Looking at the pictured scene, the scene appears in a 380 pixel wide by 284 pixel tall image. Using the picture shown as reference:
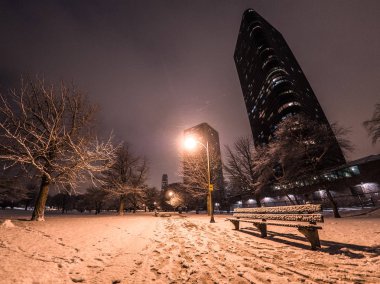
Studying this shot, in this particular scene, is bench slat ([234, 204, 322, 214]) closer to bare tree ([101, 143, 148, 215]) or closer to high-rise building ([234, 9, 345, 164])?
bare tree ([101, 143, 148, 215])

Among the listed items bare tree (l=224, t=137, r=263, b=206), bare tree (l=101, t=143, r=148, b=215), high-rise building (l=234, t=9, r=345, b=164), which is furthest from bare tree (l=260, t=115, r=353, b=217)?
high-rise building (l=234, t=9, r=345, b=164)

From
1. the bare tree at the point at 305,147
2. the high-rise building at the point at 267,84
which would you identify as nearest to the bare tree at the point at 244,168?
the bare tree at the point at 305,147

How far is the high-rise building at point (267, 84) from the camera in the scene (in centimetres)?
7494

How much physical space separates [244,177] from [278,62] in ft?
267

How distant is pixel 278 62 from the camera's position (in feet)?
274

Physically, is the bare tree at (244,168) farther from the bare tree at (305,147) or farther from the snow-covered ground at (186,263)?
the snow-covered ground at (186,263)

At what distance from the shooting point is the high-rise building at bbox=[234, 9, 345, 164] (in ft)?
246

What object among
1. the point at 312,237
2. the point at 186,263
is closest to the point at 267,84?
the point at 312,237

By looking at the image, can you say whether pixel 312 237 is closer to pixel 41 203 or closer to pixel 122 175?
pixel 41 203

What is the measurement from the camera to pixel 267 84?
8494cm

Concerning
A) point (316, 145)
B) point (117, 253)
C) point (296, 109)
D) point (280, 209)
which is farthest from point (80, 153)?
point (296, 109)

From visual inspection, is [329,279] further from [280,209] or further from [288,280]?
[280,209]

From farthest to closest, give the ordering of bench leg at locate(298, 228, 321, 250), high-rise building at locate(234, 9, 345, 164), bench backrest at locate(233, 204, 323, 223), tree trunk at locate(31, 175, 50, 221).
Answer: high-rise building at locate(234, 9, 345, 164)
tree trunk at locate(31, 175, 50, 221)
bench leg at locate(298, 228, 321, 250)
bench backrest at locate(233, 204, 323, 223)

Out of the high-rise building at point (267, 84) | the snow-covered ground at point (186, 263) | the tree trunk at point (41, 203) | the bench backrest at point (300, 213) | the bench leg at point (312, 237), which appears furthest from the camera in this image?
the high-rise building at point (267, 84)
